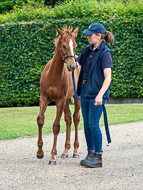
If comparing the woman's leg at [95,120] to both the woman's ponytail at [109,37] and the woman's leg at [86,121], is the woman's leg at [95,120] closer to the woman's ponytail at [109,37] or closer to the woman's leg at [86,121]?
the woman's leg at [86,121]

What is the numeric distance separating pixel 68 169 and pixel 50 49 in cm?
923

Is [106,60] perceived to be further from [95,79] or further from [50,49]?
[50,49]

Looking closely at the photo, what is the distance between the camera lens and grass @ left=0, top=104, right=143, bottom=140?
289 inches

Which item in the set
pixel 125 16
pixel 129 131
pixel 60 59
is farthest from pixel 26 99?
pixel 60 59

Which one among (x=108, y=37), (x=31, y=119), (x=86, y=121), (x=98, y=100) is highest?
(x=108, y=37)

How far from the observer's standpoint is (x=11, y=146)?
18.9 feet

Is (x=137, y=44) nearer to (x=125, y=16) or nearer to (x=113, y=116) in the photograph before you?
(x=125, y=16)

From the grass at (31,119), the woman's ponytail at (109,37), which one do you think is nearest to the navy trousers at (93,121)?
the woman's ponytail at (109,37)

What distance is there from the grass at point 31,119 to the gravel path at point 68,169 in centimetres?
106

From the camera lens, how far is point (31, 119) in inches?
367

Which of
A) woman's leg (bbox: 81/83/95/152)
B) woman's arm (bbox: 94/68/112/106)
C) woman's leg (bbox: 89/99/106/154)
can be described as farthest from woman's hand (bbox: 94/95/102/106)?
woman's leg (bbox: 81/83/95/152)

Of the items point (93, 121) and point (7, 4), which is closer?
point (93, 121)

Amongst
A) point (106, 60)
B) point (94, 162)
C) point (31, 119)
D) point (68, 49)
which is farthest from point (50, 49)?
point (94, 162)

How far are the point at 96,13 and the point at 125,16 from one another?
1.24 meters
